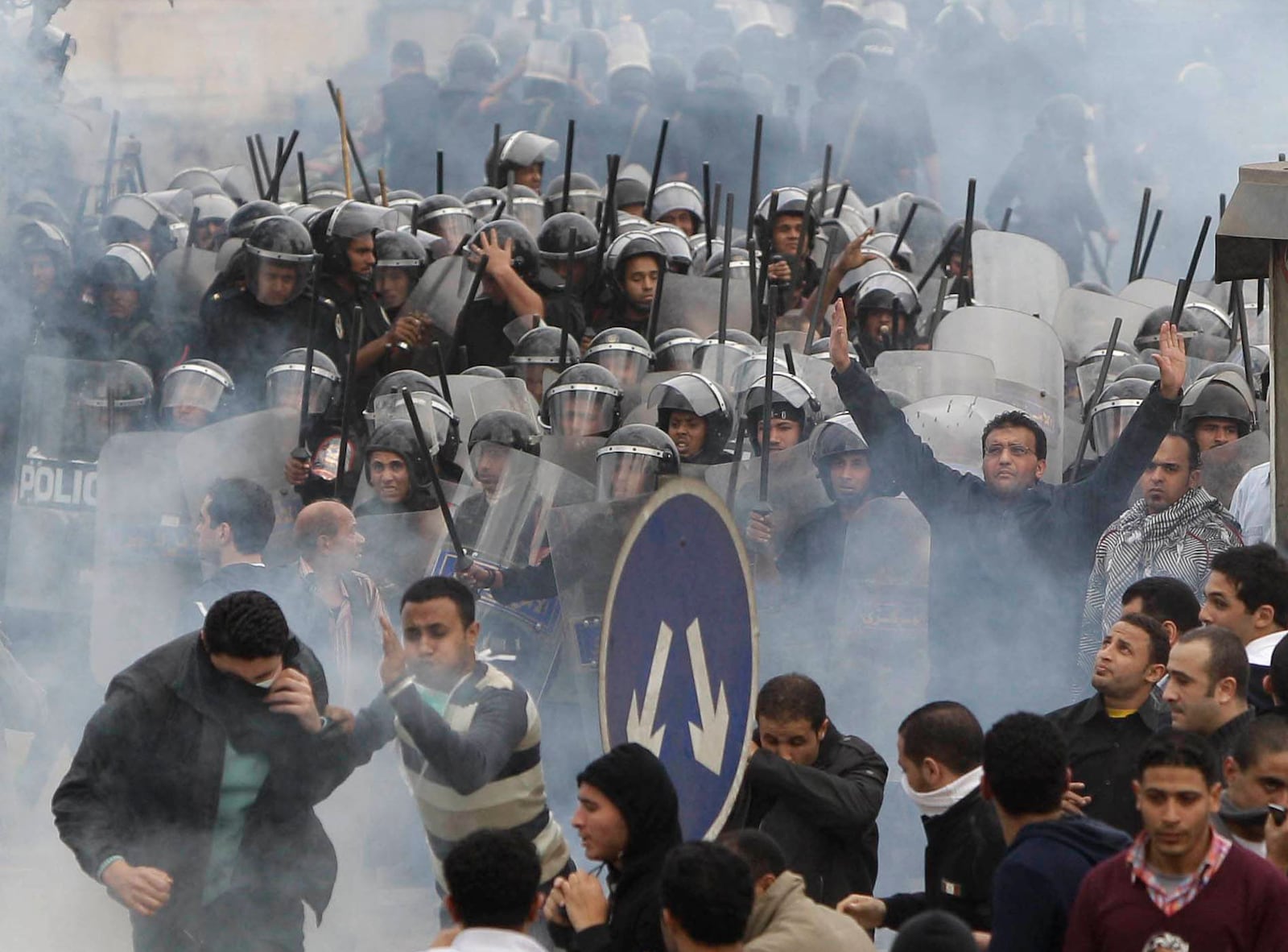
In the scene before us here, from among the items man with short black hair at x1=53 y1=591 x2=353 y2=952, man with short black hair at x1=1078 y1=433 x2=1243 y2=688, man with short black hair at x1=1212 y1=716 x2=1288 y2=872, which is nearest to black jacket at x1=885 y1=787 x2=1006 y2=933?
man with short black hair at x1=1212 y1=716 x2=1288 y2=872

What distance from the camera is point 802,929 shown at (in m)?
3.63

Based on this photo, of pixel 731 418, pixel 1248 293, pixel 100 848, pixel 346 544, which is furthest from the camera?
pixel 1248 293

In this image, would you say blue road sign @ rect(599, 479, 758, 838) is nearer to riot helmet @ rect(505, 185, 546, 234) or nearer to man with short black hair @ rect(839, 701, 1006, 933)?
man with short black hair @ rect(839, 701, 1006, 933)

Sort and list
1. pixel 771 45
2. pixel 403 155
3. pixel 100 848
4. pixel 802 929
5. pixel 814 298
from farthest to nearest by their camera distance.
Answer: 1. pixel 771 45
2. pixel 403 155
3. pixel 814 298
4. pixel 100 848
5. pixel 802 929

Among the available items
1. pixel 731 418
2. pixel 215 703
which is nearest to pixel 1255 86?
pixel 731 418

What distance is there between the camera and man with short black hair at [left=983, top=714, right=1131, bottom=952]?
3574 mm

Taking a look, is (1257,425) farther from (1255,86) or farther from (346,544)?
(1255,86)

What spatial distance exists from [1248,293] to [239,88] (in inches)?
617

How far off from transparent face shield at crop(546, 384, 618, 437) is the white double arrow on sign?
15.0 feet

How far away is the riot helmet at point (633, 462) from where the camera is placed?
733cm

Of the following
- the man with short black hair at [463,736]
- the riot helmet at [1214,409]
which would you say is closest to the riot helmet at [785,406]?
the riot helmet at [1214,409]

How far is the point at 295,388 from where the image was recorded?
8859 mm

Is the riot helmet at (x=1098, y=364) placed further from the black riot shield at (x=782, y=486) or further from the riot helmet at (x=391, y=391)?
the riot helmet at (x=391, y=391)

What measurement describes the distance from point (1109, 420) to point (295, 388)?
291 centimetres
